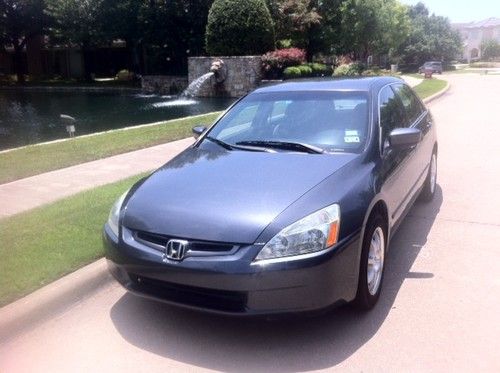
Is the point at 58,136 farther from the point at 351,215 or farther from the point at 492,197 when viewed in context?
the point at 351,215

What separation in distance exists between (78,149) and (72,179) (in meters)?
2.31

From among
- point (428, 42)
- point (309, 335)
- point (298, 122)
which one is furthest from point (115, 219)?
point (428, 42)

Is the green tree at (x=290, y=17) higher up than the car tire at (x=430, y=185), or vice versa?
the green tree at (x=290, y=17)

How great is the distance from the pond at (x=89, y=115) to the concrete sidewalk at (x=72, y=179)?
580cm

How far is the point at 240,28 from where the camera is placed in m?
27.0

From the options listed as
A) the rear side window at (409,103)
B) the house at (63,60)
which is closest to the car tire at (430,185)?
the rear side window at (409,103)

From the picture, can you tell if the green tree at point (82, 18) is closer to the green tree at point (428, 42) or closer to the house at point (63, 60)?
the house at point (63, 60)

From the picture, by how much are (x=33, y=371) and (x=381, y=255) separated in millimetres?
2460

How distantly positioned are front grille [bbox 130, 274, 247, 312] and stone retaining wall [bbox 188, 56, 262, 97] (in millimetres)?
23526

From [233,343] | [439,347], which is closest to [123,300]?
[233,343]

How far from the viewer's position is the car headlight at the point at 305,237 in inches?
120

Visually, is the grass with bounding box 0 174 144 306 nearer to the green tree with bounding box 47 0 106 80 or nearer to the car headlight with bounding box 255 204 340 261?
the car headlight with bounding box 255 204 340 261

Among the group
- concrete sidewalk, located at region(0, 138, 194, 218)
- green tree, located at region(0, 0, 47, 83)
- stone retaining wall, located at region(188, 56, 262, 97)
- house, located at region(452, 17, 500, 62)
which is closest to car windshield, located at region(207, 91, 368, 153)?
concrete sidewalk, located at region(0, 138, 194, 218)

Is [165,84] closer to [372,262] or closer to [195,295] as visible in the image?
[372,262]
